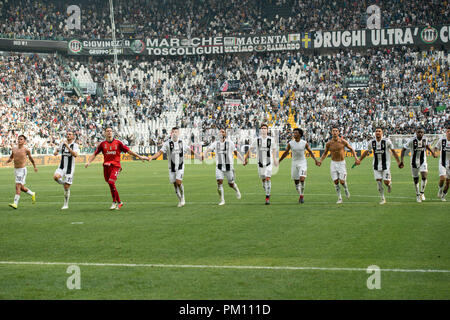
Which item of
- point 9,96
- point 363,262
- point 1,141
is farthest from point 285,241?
point 9,96

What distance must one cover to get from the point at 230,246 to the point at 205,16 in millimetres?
66338

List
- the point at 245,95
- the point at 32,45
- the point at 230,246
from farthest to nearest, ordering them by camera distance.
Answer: the point at 32,45, the point at 245,95, the point at 230,246

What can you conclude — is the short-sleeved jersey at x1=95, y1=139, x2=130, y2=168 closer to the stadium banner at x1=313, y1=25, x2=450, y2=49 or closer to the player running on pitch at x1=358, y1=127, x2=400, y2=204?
the player running on pitch at x1=358, y1=127, x2=400, y2=204

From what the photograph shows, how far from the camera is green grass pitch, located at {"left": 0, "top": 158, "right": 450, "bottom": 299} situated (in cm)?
771

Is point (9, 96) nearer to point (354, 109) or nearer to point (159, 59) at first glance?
point (159, 59)

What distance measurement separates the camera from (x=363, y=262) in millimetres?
9273

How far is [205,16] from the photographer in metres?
74.2

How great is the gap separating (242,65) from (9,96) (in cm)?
2681

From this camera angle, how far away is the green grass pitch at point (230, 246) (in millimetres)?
7711

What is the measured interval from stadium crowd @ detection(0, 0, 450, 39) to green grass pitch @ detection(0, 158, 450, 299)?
5074 cm

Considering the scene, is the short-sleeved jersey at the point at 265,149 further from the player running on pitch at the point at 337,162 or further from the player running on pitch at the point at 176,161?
the player running on pitch at the point at 176,161

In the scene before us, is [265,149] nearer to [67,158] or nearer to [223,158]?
[223,158]

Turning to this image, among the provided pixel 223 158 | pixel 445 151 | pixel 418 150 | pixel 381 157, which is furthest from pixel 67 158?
pixel 445 151

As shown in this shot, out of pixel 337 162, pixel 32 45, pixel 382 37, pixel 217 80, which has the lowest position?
pixel 337 162
